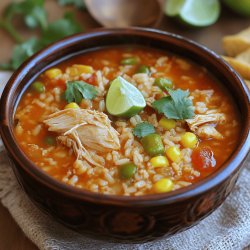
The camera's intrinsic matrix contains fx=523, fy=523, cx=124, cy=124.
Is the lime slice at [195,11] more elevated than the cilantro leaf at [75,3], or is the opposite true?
the lime slice at [195,11]

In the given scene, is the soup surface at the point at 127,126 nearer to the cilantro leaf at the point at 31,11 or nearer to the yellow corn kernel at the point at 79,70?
the yellow corn kernel at the point at 79,70

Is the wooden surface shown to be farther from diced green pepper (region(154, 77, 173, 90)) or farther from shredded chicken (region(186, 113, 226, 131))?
shredded chicken (region(186, 113, 226, 131))

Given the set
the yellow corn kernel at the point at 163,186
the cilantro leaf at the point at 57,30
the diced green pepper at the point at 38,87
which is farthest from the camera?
the cilantro leaf at the point at 57,30

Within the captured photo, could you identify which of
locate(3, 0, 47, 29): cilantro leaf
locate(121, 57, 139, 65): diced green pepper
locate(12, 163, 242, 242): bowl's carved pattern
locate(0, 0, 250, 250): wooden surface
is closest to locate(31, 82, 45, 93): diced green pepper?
locate(121, 57, 139, 65): diced green pepper

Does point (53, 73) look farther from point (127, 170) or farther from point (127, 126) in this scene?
point (127, 170)

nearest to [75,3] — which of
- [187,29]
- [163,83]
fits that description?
[187,29]

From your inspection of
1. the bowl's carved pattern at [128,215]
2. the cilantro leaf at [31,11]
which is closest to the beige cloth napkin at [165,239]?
the bowl's carved pattern at [128,215]

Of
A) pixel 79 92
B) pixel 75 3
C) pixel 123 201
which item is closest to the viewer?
pixel 123 201
